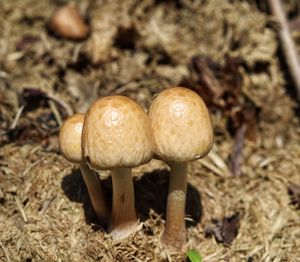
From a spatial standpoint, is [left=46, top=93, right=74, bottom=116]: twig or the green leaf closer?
the green leaf

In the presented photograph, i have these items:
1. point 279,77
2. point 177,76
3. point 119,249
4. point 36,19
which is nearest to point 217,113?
point 177,76

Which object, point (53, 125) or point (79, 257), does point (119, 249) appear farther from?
point (53, 125)

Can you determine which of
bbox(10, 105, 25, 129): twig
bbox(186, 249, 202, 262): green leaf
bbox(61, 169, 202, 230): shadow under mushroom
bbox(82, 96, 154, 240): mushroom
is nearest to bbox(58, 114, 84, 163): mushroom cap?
bbox(82, 96, 154, 240): mushroom

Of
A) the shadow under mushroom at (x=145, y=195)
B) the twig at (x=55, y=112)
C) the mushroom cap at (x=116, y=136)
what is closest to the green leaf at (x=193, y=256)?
the shadow under mushroom at (x=145, y=195)

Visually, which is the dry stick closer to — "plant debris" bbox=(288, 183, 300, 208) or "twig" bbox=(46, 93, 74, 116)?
"plant debris" bbox=(288, 183, 300, 208)

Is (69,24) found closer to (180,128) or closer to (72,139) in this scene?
(72,139)

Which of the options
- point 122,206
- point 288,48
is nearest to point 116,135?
point 122,206

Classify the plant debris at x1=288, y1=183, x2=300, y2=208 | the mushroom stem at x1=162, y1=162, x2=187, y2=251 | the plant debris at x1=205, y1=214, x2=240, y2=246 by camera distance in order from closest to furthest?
the mushroom stem at x1=162, y1=162, x2=187, y2=251
the plant debris at x1=205, y1=214, x2=240, y2=246
the plant debris at x1=288, y1=183, x2=300, y2=208
